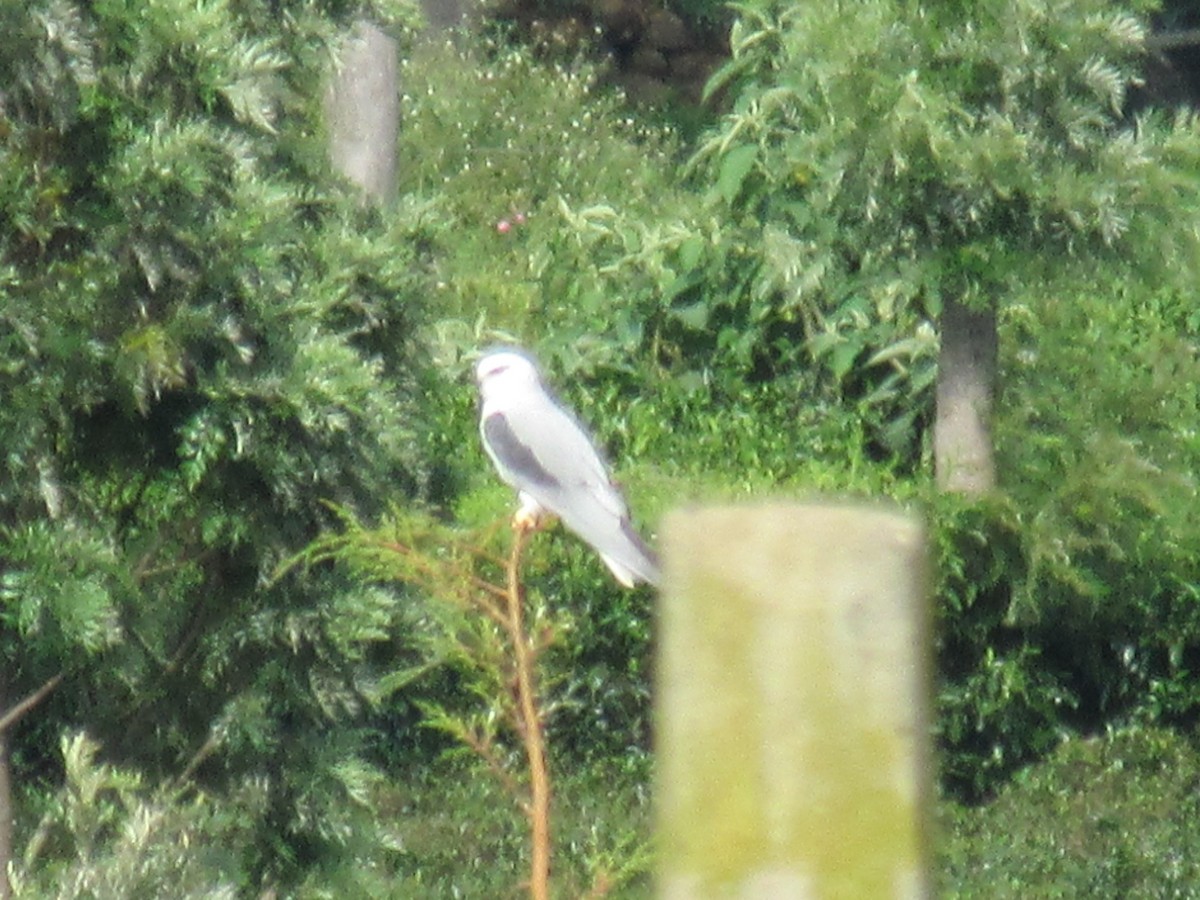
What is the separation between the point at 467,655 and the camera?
9.77 feet

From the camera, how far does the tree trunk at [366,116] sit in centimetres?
991

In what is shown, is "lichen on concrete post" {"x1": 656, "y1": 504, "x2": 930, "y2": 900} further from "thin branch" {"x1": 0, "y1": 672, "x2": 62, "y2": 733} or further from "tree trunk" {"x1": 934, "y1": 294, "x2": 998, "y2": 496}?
"tree trunk" {"x1": 934, "y1": 294, "x2": 998, "y2": 496}

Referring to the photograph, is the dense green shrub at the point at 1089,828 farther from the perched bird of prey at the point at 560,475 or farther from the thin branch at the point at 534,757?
the thin branch at the point at 534,757

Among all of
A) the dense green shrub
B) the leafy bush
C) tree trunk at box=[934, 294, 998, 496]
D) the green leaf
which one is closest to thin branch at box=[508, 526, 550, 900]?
the dense green shrub

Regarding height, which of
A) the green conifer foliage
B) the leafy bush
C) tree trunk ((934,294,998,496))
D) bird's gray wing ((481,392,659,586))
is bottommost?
the leafy bush

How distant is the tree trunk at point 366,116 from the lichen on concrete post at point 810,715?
335 inches

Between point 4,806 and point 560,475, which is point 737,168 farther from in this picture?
point 4,806

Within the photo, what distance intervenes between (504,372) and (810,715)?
4.87m

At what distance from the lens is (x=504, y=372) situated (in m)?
6.30

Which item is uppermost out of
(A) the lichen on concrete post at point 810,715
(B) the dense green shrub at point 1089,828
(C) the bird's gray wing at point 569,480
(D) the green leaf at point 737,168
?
(A) the lichen on concrete post at point 810,715

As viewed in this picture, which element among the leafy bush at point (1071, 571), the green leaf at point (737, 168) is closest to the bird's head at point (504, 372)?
the leafy bush at point (1071, 571)

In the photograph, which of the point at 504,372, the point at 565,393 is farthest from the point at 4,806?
the point at 565,393

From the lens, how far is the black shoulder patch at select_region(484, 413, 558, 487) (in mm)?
5793

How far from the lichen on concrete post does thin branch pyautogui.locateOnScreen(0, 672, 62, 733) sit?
298 centimetres
